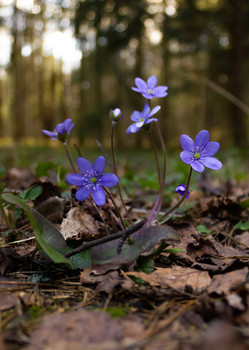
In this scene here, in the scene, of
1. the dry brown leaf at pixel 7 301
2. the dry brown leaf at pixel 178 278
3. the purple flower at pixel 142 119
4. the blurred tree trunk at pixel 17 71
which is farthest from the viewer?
the blurred tree trunk at pixel 17 71

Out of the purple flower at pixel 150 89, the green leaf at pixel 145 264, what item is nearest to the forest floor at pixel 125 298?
the green leaf at pixel 145 264

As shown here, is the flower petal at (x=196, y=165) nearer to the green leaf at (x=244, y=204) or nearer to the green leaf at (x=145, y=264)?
the green leaf at (x=145, y=264)

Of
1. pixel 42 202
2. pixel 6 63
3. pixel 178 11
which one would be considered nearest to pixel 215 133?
pixel 178 11

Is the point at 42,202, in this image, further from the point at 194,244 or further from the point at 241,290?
the point at 241,290

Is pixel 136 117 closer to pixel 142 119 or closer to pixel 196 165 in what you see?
pixel 142 119

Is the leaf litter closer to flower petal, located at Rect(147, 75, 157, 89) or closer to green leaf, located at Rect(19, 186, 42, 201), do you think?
green leaf, located at Rect(19, 186, 42, 201)

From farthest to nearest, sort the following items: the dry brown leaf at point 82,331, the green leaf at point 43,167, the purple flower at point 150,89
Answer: the green leaf at point 43,167 → the purple flower at point 150,89 → the dry brown leaf at point 82,331

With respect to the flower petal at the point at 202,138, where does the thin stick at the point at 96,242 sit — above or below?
below

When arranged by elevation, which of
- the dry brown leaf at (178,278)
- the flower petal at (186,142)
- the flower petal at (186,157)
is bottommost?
the dry brown leaf at (178,278)
